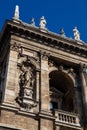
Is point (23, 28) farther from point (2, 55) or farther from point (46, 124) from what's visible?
point (46, 124)

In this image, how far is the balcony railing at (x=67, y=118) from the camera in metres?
19.1

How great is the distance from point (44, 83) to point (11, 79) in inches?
98.8

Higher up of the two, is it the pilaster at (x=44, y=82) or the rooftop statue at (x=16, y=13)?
the rooftop statue at (x=16, y=13)

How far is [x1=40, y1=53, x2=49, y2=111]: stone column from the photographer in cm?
1923

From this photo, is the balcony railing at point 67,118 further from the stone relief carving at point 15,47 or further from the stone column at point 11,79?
the stone relief carving at point 15,47

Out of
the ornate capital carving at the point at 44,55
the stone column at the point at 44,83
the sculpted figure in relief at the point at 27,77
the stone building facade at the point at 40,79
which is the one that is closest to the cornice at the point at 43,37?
the stone building facade at the point at 40,79

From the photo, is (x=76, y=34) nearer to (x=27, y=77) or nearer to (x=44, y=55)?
(x=44, y=55)

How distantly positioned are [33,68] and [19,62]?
1.17 metres

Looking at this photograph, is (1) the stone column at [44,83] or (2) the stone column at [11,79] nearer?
(2) the stone column at [11,79]

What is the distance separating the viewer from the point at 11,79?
63.8 ft

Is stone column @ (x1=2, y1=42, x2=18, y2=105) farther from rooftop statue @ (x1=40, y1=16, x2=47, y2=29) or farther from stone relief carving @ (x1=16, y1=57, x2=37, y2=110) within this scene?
rooftop statue @ (x1=40, y1=16, x2=47, y2=29)

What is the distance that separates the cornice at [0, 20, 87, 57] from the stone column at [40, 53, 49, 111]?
5.18 ft

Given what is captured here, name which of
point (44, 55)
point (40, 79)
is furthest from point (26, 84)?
point (44, 55)

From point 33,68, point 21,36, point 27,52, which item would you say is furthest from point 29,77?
point 21,36
